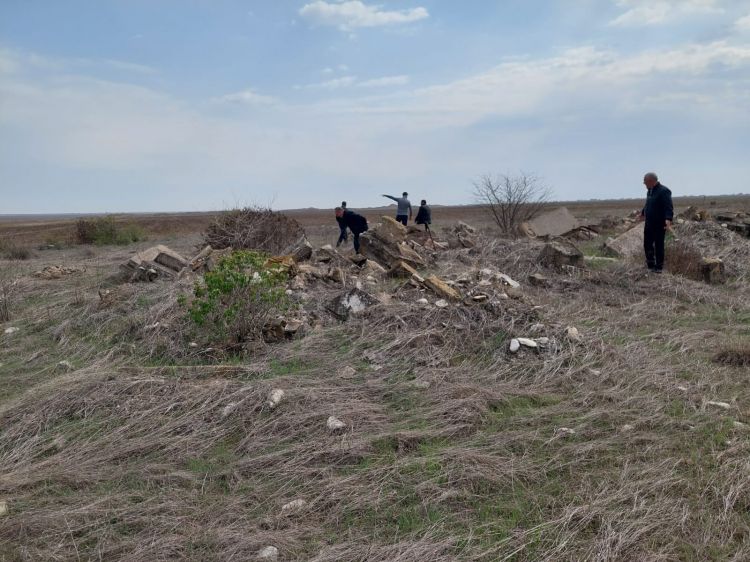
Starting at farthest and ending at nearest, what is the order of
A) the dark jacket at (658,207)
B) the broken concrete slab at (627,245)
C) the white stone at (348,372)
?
the broken concrete slab at (627,245), the dark jacket at (658,207), the white stone at (348,372)

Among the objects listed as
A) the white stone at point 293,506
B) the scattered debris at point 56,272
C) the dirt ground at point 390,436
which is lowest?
the white stone at point 293,506

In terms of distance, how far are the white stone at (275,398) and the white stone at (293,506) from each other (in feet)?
3.76

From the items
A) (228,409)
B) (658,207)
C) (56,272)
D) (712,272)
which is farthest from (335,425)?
(56,272)

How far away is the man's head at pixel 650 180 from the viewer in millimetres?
8719

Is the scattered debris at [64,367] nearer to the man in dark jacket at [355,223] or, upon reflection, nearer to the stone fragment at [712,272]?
the man in dark jacket at [355,223]

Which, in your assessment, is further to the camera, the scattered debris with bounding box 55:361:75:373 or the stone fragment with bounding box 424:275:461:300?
the stone fragment with bounding box 424:275:461:300

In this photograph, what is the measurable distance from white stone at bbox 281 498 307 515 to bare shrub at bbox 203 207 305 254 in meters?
8.66

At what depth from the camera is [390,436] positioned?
378 centimetres

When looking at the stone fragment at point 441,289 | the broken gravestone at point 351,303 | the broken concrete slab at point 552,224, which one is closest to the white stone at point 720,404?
the stone fragment at point 441,289

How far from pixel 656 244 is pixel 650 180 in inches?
38.4

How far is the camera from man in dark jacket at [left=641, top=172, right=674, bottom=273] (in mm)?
8430

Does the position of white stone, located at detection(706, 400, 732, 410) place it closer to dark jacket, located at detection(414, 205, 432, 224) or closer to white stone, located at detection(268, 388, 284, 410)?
white stone, located at detection(268, 388, 284, 410)

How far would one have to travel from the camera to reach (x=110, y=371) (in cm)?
501

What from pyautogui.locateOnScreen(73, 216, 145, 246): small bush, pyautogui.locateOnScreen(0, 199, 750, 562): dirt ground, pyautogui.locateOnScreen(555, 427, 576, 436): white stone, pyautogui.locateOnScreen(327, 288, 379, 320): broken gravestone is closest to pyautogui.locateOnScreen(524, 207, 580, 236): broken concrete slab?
pyautogui.locateOnScreen(0, 199, 750, 562): dirt ground
